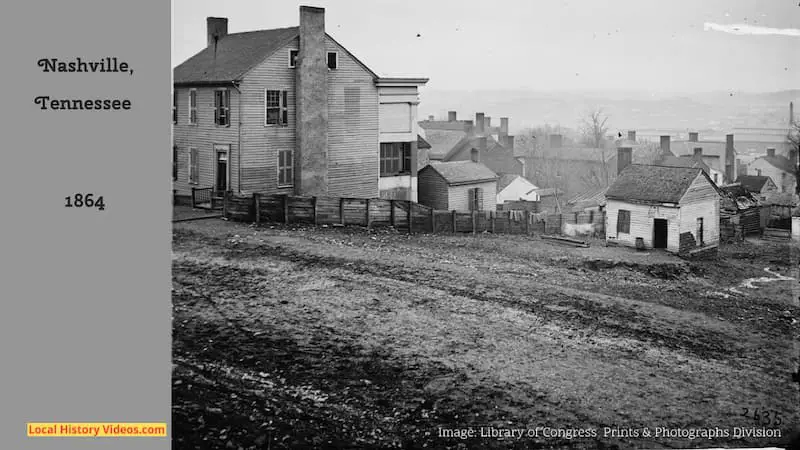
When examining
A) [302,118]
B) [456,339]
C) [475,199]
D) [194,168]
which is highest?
[302,118]

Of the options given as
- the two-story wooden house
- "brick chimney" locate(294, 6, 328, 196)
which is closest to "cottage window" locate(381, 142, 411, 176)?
the two-story wooden house

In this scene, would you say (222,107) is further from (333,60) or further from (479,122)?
(479,122)

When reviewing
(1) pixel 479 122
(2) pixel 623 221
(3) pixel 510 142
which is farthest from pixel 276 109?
(3) pixel 510 142

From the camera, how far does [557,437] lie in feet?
14.3

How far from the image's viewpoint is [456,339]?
4754 mm

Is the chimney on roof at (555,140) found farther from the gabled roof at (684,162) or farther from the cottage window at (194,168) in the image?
the cottage window at (194,168)

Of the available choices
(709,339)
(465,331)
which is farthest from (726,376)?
(465,331)

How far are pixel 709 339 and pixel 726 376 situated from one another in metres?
0.29

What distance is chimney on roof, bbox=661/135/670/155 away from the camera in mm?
6551

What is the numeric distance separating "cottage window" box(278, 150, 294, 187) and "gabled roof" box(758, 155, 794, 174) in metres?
3.45

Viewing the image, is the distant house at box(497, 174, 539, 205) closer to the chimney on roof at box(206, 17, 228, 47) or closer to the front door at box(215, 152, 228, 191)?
the front door at box(215, 152, 228, 191)

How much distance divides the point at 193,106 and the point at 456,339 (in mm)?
2344

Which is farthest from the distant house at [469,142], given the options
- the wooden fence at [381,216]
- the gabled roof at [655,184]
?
the gabled roof at [655,184]

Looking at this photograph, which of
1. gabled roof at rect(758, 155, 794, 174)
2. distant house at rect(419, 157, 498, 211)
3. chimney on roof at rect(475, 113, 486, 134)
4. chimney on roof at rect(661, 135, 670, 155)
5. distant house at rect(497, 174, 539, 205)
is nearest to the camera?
gabled roof at rect(758, 155, 794, 174)
